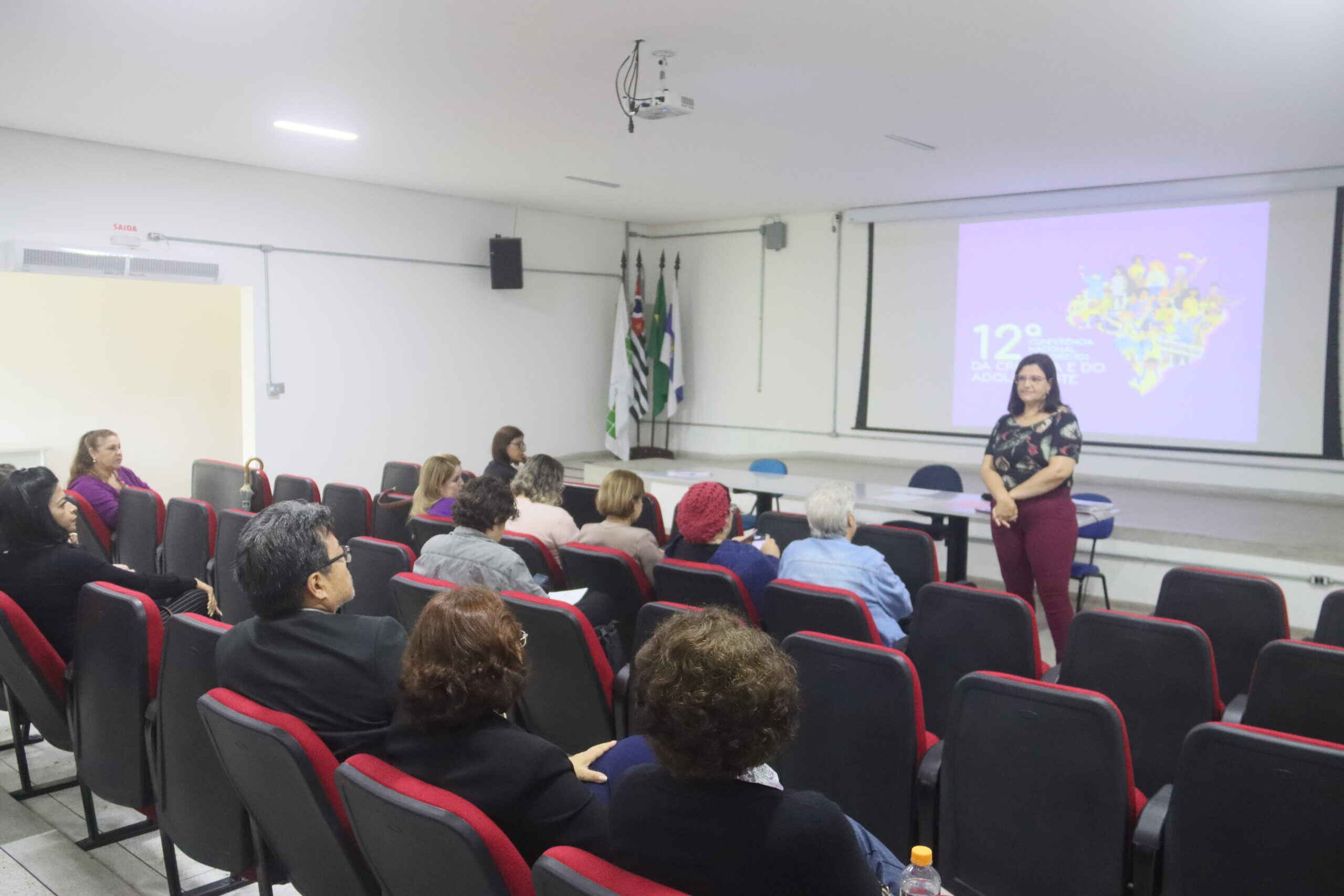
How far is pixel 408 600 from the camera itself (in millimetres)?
3062

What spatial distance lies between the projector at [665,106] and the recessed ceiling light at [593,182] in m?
3.31

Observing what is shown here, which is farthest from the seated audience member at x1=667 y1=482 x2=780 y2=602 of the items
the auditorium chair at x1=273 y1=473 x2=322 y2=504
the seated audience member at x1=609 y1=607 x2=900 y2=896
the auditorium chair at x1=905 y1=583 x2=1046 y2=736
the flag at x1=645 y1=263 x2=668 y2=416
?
the flag at x1=645 y1=263 x2=668 y2=416

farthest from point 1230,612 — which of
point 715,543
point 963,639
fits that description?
point 715,543

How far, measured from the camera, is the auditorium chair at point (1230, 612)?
3.15 m

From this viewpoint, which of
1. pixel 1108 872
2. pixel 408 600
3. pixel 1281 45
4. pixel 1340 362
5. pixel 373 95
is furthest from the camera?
pixel 1340 362

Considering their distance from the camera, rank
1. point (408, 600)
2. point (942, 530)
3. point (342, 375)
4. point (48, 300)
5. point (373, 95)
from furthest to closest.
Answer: point (342, 375) < point (48, 300) < point (942, 530) < point (373, 95) < point (408, 600)

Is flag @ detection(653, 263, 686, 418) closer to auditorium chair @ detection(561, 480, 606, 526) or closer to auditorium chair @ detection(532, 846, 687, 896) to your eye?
auditorium chair @ detection(561, 480, 606, 526)

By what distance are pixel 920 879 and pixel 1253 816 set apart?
738 mm

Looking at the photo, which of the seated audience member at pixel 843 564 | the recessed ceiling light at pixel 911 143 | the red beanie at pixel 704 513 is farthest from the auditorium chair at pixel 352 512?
the recessed ceiling light at pixel 911 143

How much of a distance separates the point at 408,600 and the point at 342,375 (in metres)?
6.07

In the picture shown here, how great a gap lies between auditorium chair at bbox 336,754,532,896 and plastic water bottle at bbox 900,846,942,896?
655 millimetres

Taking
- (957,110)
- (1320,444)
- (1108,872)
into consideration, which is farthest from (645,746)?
(1320,444)

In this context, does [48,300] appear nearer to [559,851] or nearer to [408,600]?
[408,600]

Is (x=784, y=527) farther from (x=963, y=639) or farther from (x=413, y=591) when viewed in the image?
(x=413, y=591)
